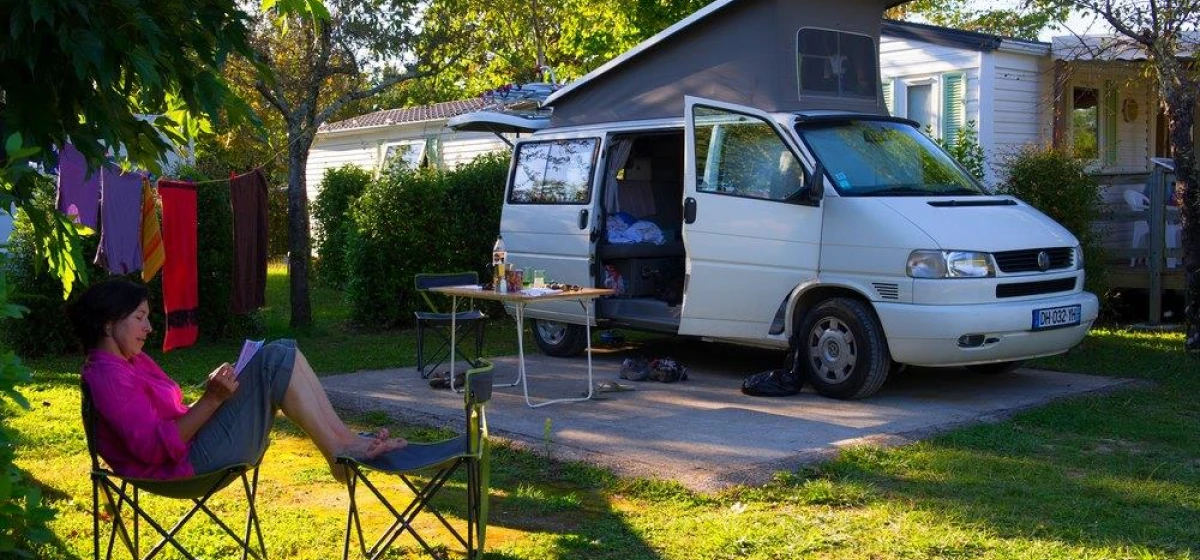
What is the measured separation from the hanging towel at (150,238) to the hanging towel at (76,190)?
0.42 metres

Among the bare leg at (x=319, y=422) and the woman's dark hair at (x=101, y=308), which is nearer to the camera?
the woman's dark hair at (x=101, y=308)

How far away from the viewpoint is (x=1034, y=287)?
8555mm

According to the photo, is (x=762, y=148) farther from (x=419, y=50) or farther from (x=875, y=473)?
(x=419, y=50)

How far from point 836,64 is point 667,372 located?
279 cm

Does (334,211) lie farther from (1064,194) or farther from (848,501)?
(848,501)

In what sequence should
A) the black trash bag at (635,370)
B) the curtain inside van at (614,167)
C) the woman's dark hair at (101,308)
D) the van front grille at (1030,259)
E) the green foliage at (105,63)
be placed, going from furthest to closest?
the curtain inside van at (614,167) → the black trash bag at (635,370) → the van front grille at (1030,259) → the woman's dark hair at (101,308) → the green foliage at (105,63)

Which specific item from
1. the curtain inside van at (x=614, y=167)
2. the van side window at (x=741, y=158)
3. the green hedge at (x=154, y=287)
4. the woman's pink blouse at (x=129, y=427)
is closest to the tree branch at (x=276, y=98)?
the green hedge at (x=154, y=287)

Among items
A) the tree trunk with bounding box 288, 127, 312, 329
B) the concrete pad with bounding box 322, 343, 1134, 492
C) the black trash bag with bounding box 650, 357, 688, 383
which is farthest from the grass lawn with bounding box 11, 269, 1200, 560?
the tree trunk with bounding box 288, 127, 312, 329

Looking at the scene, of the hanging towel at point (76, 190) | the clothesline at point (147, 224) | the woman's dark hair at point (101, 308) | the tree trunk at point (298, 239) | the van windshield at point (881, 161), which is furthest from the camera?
the tree trunk at point (298, 239)

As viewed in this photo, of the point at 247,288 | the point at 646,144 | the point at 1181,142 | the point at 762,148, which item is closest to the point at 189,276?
the point at 247,288

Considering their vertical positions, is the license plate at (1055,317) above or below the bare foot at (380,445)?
above

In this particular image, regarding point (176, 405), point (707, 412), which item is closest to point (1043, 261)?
point (707, 412)

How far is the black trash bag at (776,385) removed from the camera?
29.4ft

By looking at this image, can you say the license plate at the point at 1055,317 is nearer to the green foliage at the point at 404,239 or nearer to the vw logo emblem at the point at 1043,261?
the vw logo emblem at the point at 1043,261
